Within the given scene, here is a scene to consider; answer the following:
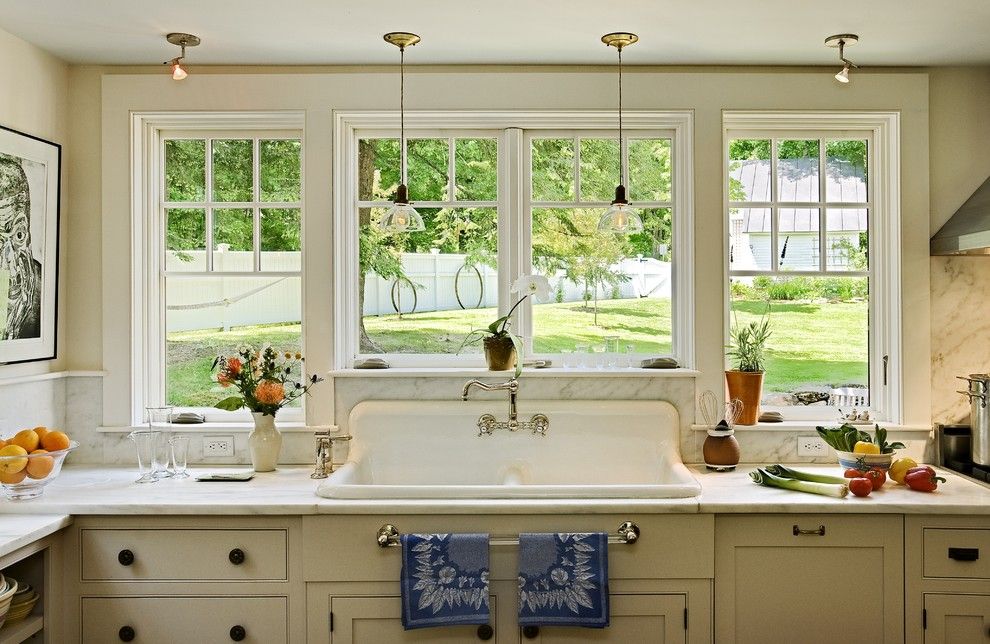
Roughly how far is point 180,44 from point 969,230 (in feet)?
9.79

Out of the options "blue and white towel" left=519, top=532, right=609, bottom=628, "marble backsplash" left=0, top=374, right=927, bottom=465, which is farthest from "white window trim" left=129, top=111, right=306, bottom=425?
"blue and white towel" left=519, top=532, right=609, bottom=628

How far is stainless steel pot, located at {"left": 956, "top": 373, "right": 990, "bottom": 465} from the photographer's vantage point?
2.95 m

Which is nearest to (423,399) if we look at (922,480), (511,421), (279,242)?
(511,421)

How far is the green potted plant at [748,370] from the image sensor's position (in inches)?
127

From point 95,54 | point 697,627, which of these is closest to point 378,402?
point 697,627

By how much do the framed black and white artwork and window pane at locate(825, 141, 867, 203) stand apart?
10.3 feet

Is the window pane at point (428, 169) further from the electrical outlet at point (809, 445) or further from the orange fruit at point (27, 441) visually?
the electrical outlet at point (809, 445)

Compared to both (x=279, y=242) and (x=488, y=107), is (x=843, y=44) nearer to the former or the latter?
(x=488, y=107)

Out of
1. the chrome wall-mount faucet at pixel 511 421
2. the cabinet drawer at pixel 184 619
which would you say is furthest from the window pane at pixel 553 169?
the cabinet drawer at pixel 184 619

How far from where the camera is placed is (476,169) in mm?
3389

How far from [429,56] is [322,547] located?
6.16 ft

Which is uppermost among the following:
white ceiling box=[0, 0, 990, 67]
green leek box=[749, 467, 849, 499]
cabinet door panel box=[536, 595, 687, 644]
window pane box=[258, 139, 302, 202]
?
white ceiling box=[0, 0, 990, 67]

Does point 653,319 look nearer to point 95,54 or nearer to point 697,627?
point 697,627

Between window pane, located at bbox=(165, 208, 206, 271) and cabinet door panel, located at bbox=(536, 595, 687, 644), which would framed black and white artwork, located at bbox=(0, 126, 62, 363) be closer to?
window pane, located at bbox=(165, 208, 206, 271)
